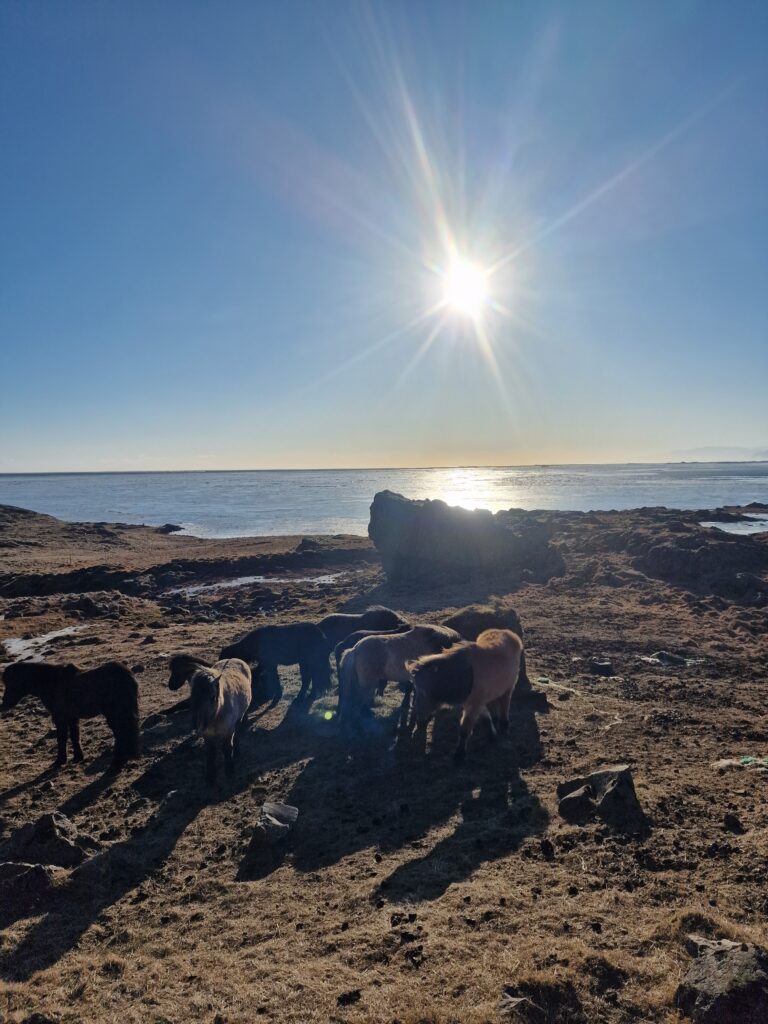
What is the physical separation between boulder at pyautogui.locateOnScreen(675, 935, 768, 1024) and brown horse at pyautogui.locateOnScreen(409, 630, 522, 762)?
14.6ft

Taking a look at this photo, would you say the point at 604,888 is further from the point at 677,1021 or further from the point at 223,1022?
the point at 223,1022

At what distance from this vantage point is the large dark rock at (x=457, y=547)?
878 inches

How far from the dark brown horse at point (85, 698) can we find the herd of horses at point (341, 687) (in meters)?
0.01

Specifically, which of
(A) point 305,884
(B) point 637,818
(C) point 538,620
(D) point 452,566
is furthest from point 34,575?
(B) point 637,818

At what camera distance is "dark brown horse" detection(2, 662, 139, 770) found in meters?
8.39

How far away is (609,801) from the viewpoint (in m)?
6.06

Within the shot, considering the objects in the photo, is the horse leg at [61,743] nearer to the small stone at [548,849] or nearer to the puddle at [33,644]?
the puddle at [33,644]

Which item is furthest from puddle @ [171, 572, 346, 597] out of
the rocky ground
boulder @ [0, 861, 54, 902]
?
boulder @ [0, 861, 54, 902]

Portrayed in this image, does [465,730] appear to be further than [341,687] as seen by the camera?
No

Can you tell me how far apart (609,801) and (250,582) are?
20697 mm

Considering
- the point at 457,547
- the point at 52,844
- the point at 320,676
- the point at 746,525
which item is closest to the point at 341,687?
the point at 320,676

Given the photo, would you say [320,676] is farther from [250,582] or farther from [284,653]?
[250,582]

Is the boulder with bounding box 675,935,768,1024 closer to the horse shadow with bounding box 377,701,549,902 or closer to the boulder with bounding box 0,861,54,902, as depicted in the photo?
the horse shadow with bounding box 377,701,549,902

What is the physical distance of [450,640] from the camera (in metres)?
9.86
